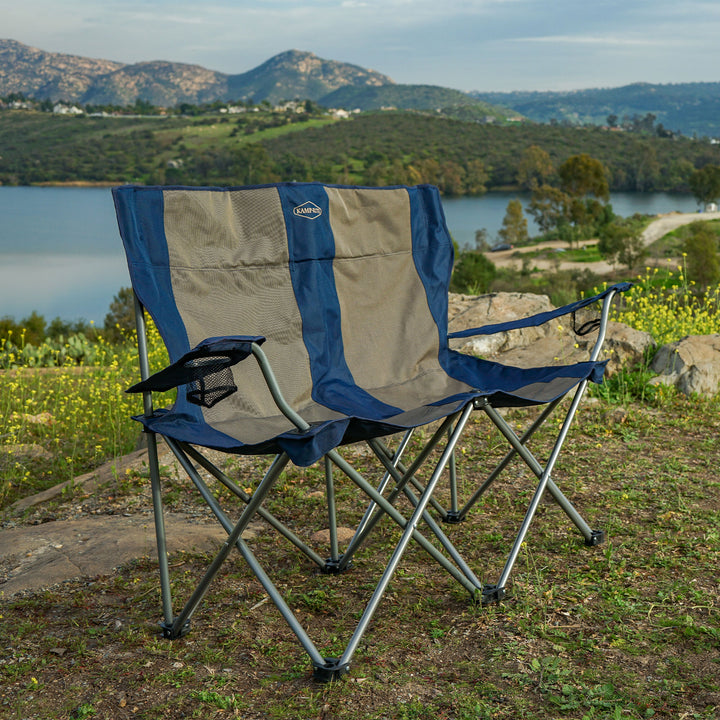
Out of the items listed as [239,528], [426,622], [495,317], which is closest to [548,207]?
[495,317]

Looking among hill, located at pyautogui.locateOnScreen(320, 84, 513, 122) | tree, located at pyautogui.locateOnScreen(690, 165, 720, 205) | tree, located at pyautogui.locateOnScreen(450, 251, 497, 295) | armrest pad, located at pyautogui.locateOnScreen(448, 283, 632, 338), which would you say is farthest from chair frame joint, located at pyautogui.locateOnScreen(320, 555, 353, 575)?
hill, located at pyautogui.locateOnScreen(320, 84, 513, 122)

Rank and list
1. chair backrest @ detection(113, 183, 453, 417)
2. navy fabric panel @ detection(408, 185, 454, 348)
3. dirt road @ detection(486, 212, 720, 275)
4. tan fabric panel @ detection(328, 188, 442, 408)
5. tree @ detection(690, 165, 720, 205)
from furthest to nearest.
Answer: tree @ detection(690, 165, 720, 205), dirt road @ detection(486, 212, 720, 275), navy fabric panel @ detection(408, 185, 454, 348), tan fabric panel @ detection(328, 188, 442, 408), chair backrest @ detection(113, 183, 453, 417)

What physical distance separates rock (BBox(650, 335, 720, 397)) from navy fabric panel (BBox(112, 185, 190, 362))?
2507mm

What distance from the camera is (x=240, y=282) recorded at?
6.27 ft

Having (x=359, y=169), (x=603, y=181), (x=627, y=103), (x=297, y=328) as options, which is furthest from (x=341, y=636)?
(x=627, y=103)

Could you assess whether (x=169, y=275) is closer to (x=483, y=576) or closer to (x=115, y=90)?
(x=483, y=576)

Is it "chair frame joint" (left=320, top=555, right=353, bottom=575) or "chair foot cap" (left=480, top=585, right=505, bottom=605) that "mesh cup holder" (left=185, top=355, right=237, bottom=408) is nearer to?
→ "chair frame joint" (left=320, top=555, right=353, bottom=575)

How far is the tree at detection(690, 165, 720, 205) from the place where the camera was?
48.3m

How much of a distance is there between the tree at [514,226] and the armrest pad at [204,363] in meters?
42.3

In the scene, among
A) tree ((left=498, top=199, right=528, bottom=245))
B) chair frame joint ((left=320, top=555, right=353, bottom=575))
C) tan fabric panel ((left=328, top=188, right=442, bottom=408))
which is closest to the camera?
chair frame joint ((left=320, top=555, right=353, bottom=575))

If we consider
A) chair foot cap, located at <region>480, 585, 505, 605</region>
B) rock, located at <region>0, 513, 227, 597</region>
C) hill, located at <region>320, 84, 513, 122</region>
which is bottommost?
rock, located at <region>0, 513, 227, 597</region>

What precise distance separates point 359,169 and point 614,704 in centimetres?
5090

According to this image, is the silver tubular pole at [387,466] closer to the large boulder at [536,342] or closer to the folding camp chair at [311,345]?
the folding camp chair at [311,345]

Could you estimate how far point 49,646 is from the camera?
58.7 inches
